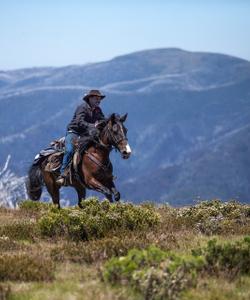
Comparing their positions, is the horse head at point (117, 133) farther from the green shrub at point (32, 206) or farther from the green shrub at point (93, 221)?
the green shrub at point (32, 206)

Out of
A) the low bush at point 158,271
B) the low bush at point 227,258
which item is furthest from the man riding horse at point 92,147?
the low bush at point 158,271

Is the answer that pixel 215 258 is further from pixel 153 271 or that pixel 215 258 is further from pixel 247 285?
pixel 153 271

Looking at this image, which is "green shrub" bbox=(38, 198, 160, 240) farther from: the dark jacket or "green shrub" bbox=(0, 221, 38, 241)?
the dark jacket

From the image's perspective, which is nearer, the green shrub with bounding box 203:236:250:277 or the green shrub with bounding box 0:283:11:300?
the green shrub with bounding box 0:283:11:300

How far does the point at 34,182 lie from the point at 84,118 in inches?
164

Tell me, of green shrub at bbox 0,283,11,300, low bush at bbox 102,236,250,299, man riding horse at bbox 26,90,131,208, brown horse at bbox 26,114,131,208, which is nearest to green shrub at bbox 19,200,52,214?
man riding horse at bbox 26,90,131,208

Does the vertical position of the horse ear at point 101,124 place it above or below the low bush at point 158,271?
above

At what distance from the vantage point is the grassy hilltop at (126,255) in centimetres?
677

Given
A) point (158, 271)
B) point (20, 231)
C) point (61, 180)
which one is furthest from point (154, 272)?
point (61, 180)

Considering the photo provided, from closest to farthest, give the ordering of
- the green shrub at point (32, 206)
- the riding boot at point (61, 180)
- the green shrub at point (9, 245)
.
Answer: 1. the green shrub at point (9, 245)
2. the riding boot at point (61, 180)
3. the green shrub at point (32, 206)

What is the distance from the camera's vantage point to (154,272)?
6.49m

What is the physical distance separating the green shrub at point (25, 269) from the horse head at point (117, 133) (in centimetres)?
618

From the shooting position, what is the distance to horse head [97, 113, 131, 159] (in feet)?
48.0

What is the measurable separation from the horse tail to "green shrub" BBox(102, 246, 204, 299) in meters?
12.3
